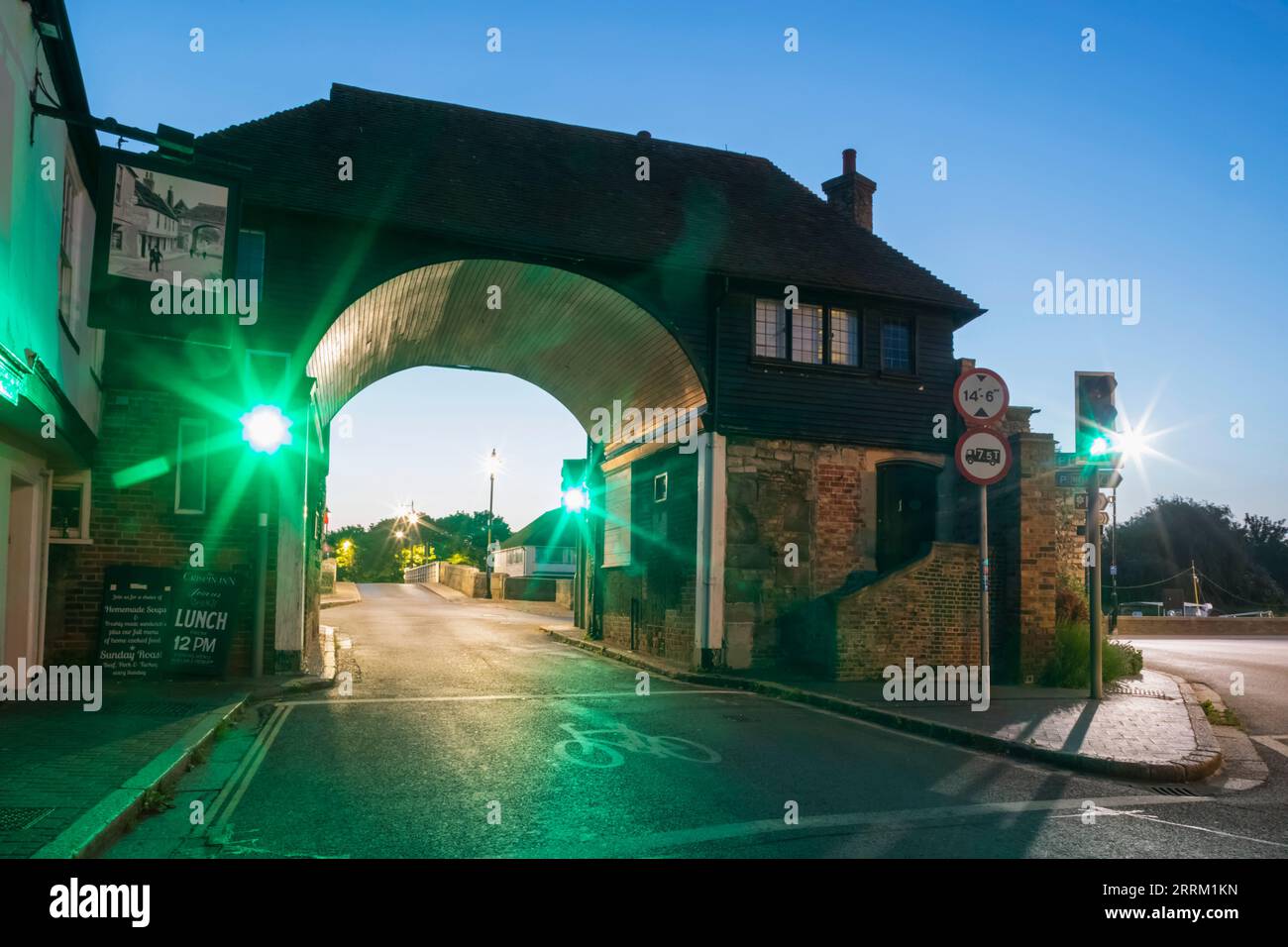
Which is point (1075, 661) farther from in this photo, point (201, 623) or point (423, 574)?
point (423, 574)

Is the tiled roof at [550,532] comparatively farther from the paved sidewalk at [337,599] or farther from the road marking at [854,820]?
the road marking at [854,820]

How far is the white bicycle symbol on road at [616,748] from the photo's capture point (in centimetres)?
854

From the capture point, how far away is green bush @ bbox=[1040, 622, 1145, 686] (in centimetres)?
1541

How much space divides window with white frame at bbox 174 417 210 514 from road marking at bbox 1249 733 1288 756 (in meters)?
13.7

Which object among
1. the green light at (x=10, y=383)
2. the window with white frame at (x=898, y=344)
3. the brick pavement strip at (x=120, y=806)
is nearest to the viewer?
the brick pavement strip at (x=120, y=806)

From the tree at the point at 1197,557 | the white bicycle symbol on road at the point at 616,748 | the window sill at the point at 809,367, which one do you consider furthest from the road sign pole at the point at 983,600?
the tree at the point at 1197,557

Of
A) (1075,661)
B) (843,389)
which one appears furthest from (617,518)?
(1075,661)

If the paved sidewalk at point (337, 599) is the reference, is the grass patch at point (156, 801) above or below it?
above

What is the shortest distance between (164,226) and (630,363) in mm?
10156

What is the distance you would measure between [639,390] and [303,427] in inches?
300

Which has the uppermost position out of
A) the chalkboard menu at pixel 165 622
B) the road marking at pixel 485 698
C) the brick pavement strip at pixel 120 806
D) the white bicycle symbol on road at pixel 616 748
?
the chalkboard menu at pixel 165 622

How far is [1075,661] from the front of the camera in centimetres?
1554

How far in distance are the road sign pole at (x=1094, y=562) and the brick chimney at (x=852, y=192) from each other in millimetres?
11421
